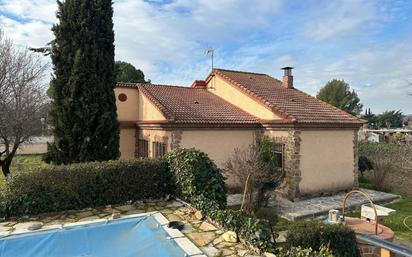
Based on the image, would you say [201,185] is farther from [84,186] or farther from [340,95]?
[340,95]

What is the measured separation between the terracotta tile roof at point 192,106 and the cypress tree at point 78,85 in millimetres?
3508

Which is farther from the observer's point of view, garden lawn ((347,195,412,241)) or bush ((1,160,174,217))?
garden lawn ((347,195,412,241))

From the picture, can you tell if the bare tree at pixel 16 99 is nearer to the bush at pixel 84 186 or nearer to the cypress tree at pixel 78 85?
the cypress tree at pixel 78 85

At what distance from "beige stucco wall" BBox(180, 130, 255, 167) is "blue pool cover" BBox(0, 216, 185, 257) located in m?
7.48

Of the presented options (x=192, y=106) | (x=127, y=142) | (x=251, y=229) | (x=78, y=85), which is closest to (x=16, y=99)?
(x=78, y=85)

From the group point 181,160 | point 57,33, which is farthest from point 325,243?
point 57,33

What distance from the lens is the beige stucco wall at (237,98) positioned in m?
18.4

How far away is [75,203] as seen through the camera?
10148 mm

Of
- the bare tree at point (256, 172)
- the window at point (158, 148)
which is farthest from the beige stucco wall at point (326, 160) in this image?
the window at point (158, 148)

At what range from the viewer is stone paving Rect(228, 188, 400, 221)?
46.4ft

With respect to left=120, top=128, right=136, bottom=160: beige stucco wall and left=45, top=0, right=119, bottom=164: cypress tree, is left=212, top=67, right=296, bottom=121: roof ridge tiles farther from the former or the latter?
left=45, top=0, right=119, bottom=164: cypress tree

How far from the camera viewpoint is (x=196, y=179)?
410 inches

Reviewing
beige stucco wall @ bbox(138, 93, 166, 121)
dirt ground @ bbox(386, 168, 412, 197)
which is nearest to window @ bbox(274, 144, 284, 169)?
beige stucco wall @ bbox(138, 93, 166, 121)

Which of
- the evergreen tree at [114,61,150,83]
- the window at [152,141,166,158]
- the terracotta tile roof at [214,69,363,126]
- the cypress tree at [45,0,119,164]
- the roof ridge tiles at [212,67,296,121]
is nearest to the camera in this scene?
the cypress tree at [45,0,119,164]
